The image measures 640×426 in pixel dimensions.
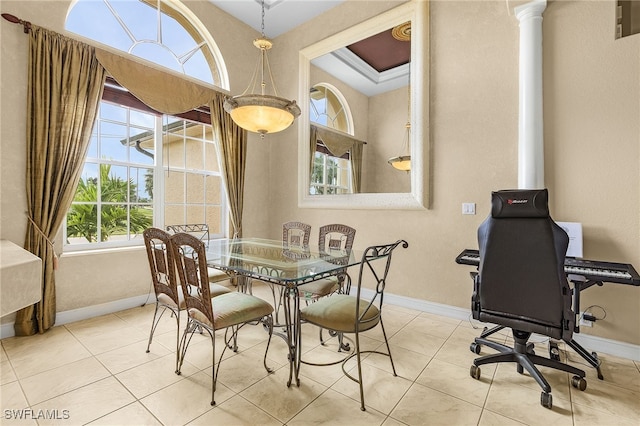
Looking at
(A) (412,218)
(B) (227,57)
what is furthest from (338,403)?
(B) (227,57)

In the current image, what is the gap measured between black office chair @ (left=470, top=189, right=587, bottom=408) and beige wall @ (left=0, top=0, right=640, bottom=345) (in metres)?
1.00

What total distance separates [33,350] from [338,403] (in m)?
2.41

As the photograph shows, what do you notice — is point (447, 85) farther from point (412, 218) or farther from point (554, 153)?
point (412, 218)

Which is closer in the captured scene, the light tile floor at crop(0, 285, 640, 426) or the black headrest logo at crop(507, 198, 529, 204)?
the light tile floor at crop(0, 285, 640, 426)

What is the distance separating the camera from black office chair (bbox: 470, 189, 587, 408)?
69.4 inches

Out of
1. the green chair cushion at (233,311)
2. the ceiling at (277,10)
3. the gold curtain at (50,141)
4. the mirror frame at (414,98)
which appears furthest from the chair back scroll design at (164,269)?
the ceiling at (277,10)

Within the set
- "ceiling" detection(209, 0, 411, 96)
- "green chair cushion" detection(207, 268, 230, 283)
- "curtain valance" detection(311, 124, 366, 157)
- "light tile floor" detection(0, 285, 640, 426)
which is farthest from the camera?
"curtain valance" detection(311, 124, 366, 157)

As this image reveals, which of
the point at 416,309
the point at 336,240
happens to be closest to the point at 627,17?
the point at 336,240

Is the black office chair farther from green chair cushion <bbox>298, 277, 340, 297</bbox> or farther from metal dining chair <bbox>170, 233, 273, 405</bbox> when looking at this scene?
metal dining chair <bbox>170, 233, 273, 405</bbox>

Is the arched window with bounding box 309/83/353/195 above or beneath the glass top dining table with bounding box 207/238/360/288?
above

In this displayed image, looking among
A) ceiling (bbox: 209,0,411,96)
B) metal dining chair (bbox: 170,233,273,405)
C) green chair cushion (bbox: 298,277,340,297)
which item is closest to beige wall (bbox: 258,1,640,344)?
ceiling (bbox: 209,0,411,96)

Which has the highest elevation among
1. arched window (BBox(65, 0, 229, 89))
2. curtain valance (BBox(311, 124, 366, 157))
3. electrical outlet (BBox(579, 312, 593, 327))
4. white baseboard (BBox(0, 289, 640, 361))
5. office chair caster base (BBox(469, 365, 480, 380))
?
arched window (BBox(65, 0, 229, 89))

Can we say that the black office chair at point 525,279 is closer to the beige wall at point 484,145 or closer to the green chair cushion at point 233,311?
the beige wall at point 484,145

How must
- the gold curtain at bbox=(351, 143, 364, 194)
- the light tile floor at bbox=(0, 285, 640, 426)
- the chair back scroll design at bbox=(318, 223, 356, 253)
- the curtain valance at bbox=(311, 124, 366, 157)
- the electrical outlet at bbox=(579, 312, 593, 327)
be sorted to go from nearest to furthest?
the light tile floor at bbox=(0, 285, 640, 426)
the electrical outlet at bbox=(579, 312, 593, 327)
the chair back scroll design at bbox=(318, 223, 356, 253)
the gold curtain at bbox=(351, 143, 364, 194)
the curtain valance at bbox=(311, 124, 366, 157)
